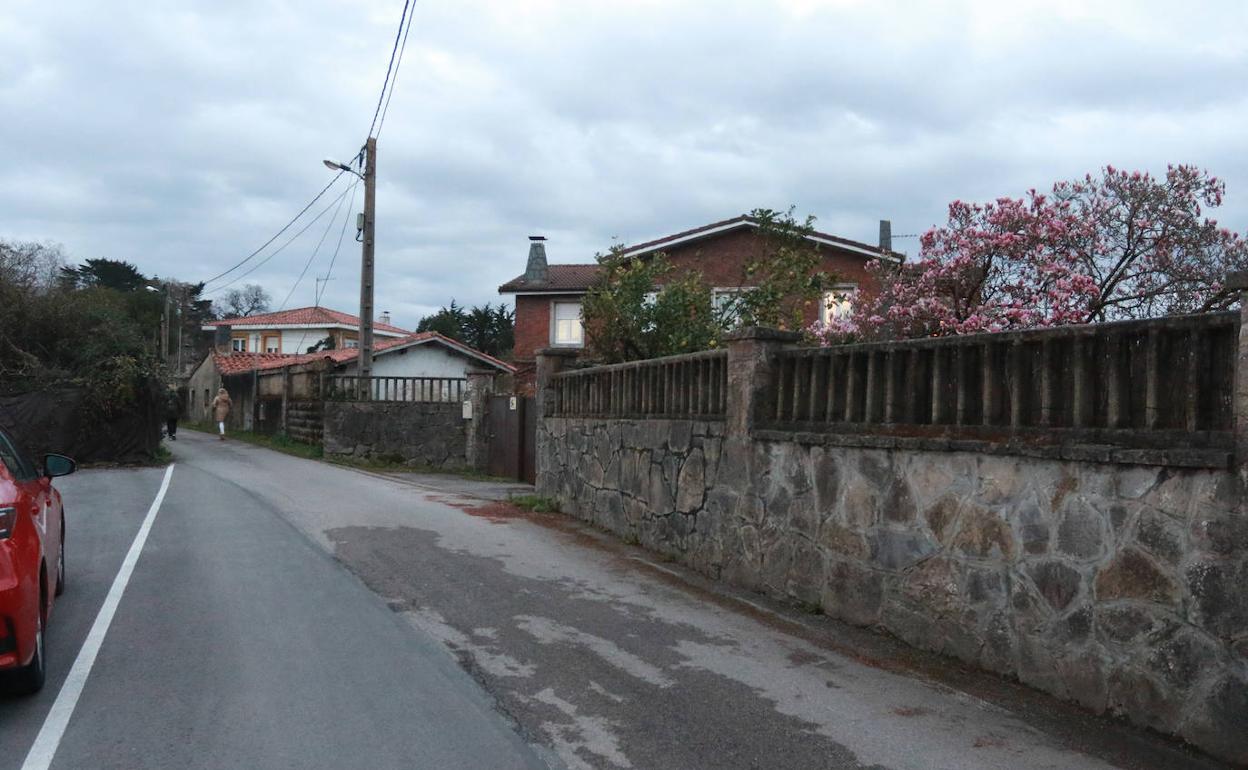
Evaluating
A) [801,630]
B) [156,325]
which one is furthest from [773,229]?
[156,325]

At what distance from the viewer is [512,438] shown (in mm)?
22047

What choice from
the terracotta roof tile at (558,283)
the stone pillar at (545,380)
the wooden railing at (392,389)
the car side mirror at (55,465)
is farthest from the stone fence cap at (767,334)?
the terracotta roof tile at (558,283)

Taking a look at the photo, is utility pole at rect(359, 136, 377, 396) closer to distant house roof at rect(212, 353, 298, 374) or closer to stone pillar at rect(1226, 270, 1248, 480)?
distant house roof at rect(212, 353, 298, 374)

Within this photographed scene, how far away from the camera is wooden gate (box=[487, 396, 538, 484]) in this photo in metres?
21.4

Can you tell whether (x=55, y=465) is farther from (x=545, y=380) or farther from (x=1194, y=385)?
(x=545, y=380)

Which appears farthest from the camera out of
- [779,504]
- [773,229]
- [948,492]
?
[773,229]

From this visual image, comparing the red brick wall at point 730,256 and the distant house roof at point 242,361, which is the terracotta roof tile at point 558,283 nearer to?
the red brick wall at point 730,256

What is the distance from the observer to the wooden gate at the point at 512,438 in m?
21.4

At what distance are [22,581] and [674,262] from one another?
19.8 metres

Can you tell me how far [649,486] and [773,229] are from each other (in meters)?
6.49

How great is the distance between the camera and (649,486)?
1139cm

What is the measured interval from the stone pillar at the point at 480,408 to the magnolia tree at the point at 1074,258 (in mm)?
11592

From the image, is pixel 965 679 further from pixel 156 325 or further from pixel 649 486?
pixel 156 325

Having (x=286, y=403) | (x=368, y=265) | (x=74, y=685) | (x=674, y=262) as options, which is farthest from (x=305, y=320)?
(x=74, y=685)
